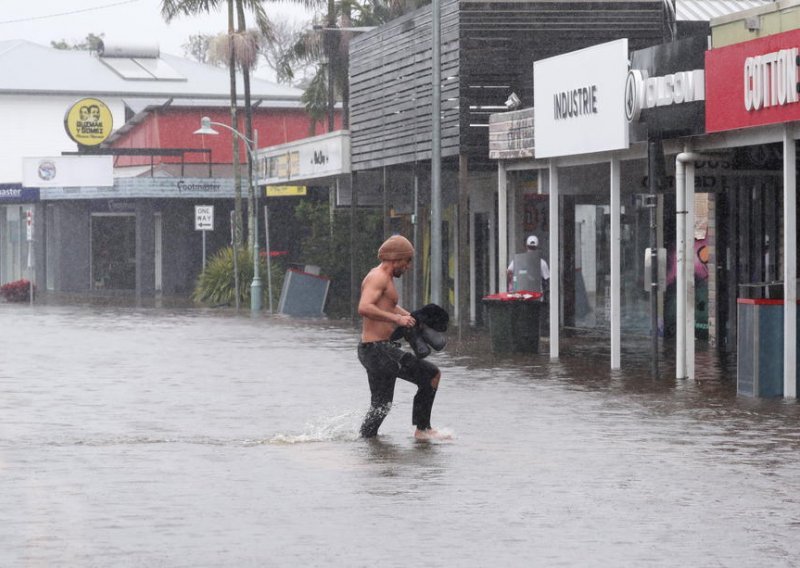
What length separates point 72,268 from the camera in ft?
233

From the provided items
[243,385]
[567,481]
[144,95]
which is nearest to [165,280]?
[144,95]

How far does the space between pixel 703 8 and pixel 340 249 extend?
64.8 ft

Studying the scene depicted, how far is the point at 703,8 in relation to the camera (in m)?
27.1

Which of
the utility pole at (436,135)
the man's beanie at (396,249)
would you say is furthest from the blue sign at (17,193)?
the man's beanie at (396,249)

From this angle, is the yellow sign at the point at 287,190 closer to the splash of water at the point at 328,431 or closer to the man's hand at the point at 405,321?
the splash of water at the point at 328,431

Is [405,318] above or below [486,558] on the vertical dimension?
above

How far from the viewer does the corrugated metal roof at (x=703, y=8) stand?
26.9 meters

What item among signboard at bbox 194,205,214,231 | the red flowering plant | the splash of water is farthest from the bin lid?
the red flowering plant

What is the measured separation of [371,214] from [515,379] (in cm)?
2612

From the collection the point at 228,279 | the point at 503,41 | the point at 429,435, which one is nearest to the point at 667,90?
the point at 429,435

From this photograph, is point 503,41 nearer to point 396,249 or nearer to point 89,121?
point 396,249

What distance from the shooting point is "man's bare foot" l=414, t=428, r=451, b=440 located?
565 inches

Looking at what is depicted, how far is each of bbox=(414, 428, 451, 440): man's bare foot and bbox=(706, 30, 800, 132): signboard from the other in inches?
221

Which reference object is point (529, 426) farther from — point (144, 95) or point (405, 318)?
point (144, 95)
